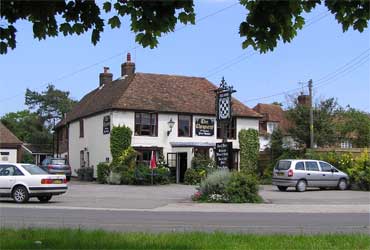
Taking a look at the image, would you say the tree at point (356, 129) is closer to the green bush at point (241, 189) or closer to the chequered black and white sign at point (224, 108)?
the chequered black and white sign at point (224, 108)

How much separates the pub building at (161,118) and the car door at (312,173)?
7.88m

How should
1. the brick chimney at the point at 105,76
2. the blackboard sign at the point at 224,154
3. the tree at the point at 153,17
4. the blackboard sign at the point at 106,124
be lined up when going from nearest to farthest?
the tree at the point at 153,17 < the blackboard sign at the point at 224,154 < the blackboard sign at the point at 106,124 < the brick chimney at the point at 105,76

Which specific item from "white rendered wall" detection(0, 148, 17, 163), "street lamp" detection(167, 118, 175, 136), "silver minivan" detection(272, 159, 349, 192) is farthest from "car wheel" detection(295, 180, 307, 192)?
"white rendered wall" detection(0, 148, 17, 163)

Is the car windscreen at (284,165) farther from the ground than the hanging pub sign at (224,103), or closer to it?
closer to it

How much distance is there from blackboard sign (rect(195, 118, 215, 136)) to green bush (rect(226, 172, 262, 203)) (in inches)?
729

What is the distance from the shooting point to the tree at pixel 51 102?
9706cm

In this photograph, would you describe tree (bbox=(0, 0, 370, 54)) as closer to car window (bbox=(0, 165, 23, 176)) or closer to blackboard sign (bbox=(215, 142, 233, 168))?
car window (bbox=(0, 165, 23, 176))

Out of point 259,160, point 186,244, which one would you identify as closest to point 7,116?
point 259,160

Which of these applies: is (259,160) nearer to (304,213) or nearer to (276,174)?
(276,174)

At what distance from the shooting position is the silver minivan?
30703 millimetres

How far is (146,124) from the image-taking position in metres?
40.7

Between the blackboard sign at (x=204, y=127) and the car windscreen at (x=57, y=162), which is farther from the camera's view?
the blackboard sign at (x=204, y=127)

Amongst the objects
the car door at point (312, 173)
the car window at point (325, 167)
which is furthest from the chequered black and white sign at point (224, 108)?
the car window at point (325, 167)

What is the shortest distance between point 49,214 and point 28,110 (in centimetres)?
9000
